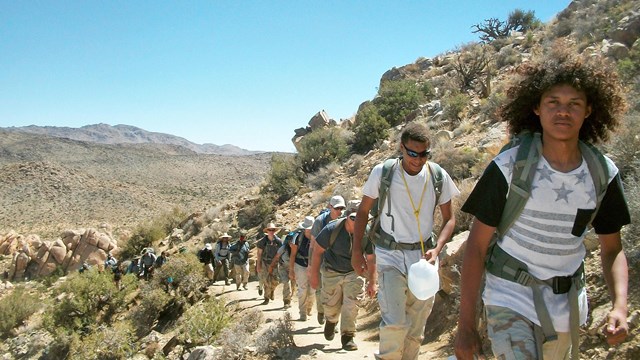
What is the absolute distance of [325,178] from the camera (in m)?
22.6

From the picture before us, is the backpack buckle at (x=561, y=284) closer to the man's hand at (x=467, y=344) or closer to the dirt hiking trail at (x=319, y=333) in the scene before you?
the man's hand at (x=467, y=344)

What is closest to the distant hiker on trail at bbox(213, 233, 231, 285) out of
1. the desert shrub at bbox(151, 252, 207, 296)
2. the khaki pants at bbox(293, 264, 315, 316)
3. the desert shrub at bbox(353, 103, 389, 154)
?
the desert shrub at bbox(151, 252, 207, 296)

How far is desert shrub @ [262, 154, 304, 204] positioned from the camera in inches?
940

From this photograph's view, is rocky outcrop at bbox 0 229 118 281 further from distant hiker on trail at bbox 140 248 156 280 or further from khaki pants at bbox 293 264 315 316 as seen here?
khaki pants at bbox 293 264 315 316

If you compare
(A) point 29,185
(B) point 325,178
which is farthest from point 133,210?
(B) point 325,178

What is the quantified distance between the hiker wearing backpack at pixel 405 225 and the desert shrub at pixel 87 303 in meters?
12.4

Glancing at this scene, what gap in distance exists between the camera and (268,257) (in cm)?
1168

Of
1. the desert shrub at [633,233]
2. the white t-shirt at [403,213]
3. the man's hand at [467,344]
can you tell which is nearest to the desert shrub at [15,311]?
the white t-shirt at [403,213]

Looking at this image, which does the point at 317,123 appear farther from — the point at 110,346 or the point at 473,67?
the point at 110,346

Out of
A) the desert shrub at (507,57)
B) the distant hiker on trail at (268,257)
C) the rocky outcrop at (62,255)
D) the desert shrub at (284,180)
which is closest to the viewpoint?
the distant hiker on trail at (268,257)

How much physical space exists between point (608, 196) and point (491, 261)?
611 millimetres

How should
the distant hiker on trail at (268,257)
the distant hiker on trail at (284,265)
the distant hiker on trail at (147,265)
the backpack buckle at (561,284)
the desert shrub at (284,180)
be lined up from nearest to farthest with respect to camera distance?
the backpack buckle at (561,284) < the distant hiker on trail at (284,265) < the distant hiker on trail at (268,257) < the distant hiker on trail at (147,265) < the desert shrub at (284,180)

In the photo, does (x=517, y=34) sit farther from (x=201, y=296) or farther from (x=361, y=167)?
(x=201, y=296)

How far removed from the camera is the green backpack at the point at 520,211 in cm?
225
